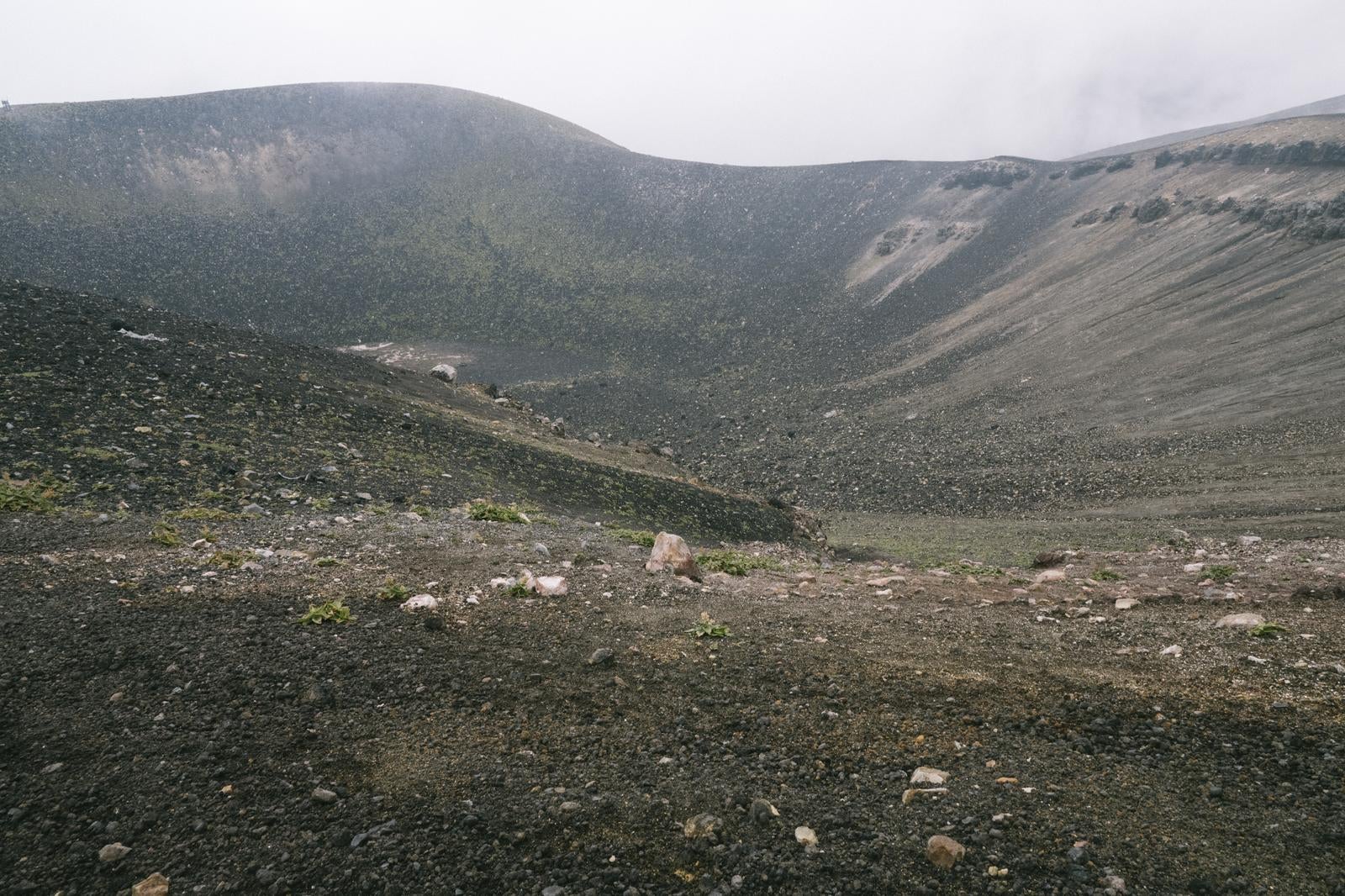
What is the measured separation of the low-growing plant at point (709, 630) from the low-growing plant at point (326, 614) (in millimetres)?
3599

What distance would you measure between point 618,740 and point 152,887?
2.91 metres

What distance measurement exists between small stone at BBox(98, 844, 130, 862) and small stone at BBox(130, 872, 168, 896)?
0.26 meters

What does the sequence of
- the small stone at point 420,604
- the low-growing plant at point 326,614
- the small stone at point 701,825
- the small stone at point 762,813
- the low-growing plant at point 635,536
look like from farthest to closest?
the low-growing plant at point 635,536 → the small stone at point 420,604 → the low-growing plant at point 326,614 → the small stone at point 762,813 → the small stone at point 701,825

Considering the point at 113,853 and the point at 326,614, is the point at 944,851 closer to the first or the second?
the point at 113,853

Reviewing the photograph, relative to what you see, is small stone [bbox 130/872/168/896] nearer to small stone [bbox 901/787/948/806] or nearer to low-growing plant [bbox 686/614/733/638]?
small stone [bbox 901/787/948/806]

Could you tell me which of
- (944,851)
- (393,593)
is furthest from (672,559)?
(944,851)

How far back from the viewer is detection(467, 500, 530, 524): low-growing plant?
1273 centimetres

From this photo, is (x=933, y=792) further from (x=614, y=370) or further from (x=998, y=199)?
(x=998, y=199)

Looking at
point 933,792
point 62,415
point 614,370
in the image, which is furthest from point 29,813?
point 614,370

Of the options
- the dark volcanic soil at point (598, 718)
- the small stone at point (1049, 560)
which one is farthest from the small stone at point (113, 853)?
the small stone at point (1049, 560)

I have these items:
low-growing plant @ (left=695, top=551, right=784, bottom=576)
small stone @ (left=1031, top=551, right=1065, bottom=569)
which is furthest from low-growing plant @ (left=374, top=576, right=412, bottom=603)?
small stone @ (left=1031, top=551, right=1065, bottom=569)

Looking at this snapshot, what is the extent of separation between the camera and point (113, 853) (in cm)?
384

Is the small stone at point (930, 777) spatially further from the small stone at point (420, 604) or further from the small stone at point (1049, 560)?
the small stone at point (1049, 560)

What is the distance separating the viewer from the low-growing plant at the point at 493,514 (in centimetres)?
1273
